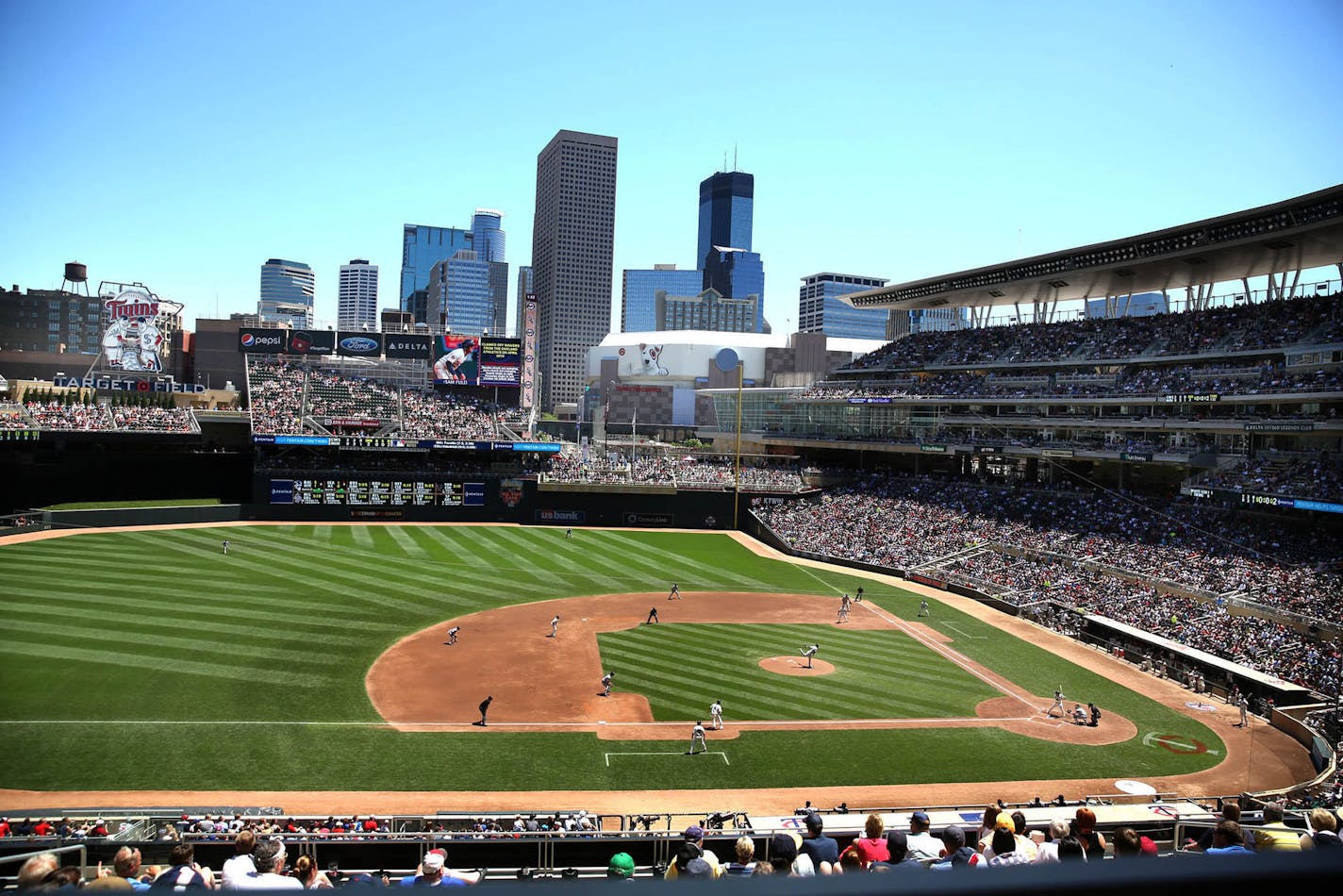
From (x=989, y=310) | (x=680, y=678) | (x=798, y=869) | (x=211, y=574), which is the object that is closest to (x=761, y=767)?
(x=680, y=678)

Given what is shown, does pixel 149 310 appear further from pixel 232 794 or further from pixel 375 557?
pixel 232 794

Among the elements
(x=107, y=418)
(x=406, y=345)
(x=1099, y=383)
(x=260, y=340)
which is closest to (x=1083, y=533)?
(x=1099, y=383)

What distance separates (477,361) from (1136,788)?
192 ft

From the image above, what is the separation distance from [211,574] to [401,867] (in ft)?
107

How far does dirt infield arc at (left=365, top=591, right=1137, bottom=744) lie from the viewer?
A: 2569 centimetres

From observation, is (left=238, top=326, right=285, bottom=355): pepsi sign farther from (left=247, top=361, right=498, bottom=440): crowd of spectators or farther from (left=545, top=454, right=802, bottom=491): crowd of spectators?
(left=545, top=454, right=802, bottom=491): crowd of spectators

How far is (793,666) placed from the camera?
31.7 meters

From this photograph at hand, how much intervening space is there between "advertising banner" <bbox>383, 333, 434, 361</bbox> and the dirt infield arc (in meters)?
36.9

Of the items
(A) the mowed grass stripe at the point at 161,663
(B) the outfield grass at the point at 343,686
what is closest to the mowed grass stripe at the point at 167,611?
(B) the outfield grass at the point at 343,686

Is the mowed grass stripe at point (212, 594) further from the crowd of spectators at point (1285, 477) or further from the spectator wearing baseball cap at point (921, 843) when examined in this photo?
the crowd of spectators at point (1285, 477)

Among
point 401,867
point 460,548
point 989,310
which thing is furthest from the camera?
point 989,310

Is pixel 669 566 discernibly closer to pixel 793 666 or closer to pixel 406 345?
pixel 793 666

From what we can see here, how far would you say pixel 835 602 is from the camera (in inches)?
1679

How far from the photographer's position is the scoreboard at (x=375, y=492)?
60469 mm
